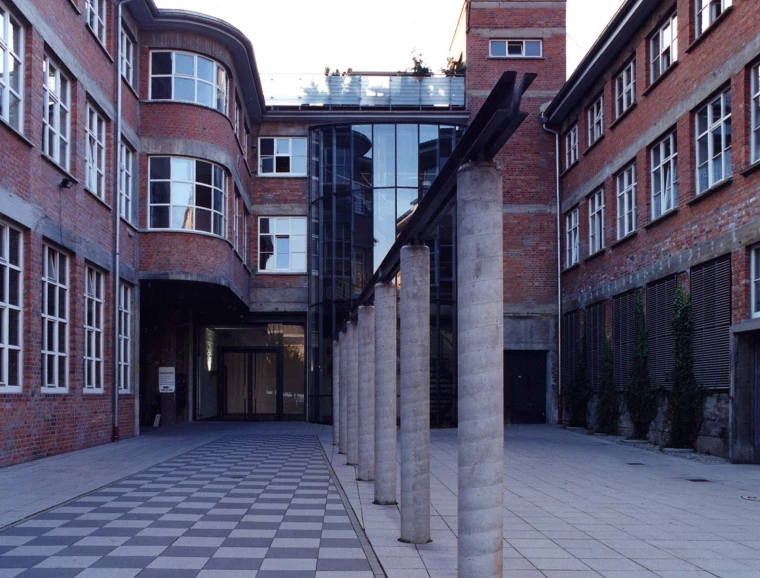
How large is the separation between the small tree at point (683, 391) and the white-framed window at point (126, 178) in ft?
42.4

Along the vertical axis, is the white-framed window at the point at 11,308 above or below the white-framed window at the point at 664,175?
below

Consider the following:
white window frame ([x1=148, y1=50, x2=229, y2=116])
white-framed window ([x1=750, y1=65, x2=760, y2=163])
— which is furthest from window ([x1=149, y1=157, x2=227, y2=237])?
white-framed window ([x1=750, y1=65, x2=760, y2=163])

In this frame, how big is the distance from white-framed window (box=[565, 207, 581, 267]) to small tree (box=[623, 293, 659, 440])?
6.91 meters

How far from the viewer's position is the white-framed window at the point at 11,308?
46.1 ft

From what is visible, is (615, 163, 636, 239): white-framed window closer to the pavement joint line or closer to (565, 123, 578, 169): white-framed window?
(565, 123, 578, 169): white-framed window

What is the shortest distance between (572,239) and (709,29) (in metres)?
11.9

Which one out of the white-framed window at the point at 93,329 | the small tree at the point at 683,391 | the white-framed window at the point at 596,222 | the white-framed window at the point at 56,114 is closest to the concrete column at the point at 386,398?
the white-framed window at the point at 56,114

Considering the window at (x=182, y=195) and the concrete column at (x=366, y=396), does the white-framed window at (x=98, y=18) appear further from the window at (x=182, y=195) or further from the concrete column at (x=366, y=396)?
the concrete column at (x=366, y=396)

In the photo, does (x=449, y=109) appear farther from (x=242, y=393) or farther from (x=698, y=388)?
(x=698, y=388)

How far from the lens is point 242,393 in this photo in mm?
33156

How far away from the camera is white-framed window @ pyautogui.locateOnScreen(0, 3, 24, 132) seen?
46.6 ft

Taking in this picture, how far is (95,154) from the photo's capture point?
1967cm

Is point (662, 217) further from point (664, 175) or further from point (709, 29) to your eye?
point (709, 29)

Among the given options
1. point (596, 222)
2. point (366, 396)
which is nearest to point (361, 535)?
point (366, 396)
